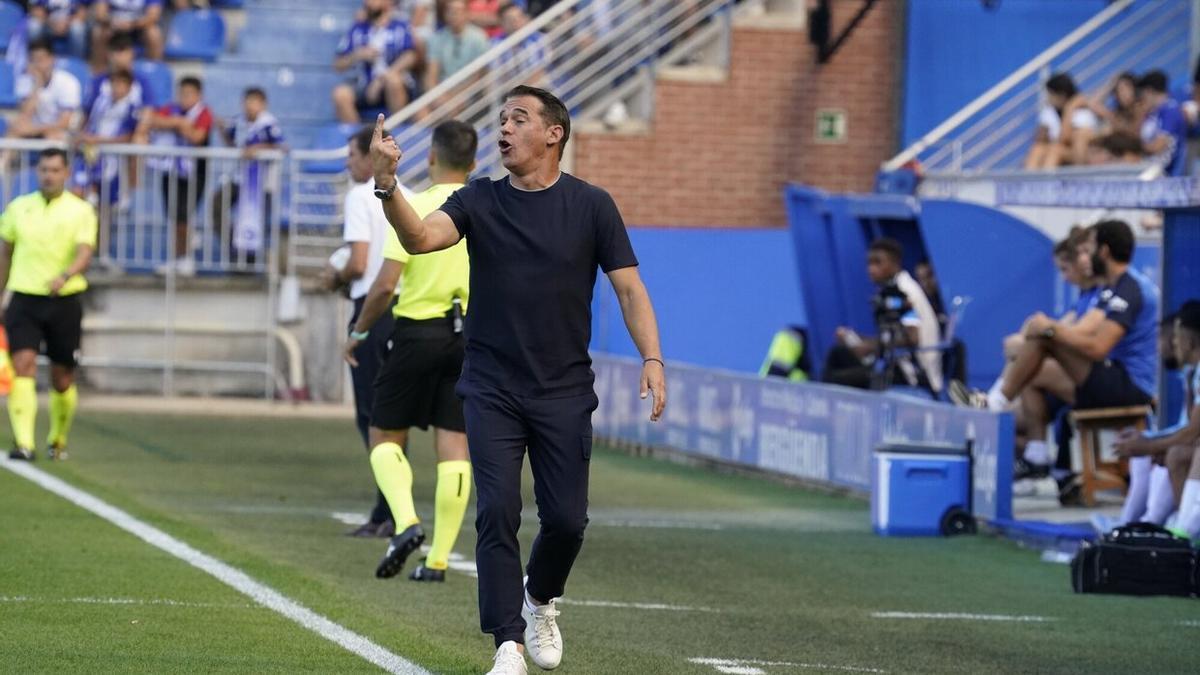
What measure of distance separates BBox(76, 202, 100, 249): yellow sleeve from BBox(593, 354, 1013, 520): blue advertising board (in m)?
4.66

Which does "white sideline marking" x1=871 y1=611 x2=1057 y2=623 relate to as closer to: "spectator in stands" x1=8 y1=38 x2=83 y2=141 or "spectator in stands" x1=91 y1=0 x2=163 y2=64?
"spectator in stands" x1=8 y1=38 x2=83 y2=141

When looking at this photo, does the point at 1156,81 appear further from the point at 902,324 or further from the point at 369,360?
the point at 369,360

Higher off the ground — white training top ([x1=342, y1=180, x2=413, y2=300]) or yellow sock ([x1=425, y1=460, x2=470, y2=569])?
white training top ([x1=342, y1=180, x2=413, y2=300])

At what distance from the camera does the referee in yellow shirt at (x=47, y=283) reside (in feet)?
48.8

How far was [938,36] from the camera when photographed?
2358cm

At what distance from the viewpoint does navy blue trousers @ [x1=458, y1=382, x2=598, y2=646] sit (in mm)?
7000

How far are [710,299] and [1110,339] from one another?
7.13 meters

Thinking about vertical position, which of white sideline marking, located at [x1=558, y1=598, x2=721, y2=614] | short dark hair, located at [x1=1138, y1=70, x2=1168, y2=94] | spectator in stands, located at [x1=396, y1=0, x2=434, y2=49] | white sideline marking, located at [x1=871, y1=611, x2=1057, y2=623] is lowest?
white sideline marking, located at [x1=871, y1=611, x2=1057, y2=623]

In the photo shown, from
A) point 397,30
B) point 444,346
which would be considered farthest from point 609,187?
point 444,346

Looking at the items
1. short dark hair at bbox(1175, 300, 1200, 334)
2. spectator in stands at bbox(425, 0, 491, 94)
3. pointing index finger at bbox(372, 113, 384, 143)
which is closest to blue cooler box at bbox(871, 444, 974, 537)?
short dark hair at bbox(1175, 300, 1200, 334)

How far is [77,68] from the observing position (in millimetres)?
22812

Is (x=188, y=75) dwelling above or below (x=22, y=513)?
above

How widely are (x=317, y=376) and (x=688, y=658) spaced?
1317cm

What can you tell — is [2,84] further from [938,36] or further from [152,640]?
[152,640]
